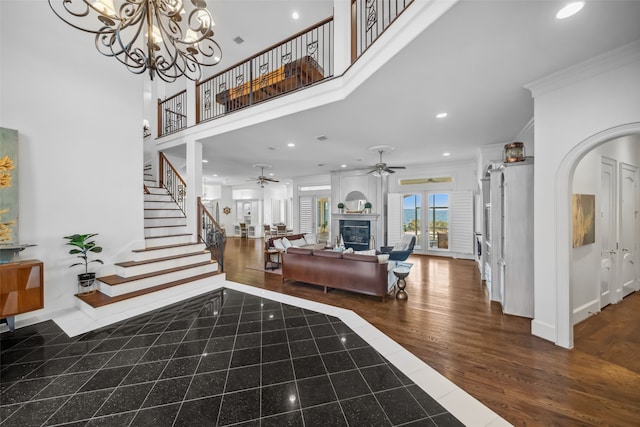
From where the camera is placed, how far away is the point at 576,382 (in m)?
2.19

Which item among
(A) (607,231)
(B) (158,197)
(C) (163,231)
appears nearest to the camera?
(A) (607,231)

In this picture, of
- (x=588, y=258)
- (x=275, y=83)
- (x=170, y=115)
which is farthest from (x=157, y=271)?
(x=588, y=258)

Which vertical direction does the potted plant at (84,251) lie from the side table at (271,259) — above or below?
above

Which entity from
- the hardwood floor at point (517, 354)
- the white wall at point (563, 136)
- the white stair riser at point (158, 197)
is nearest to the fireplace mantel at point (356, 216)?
the hardwood floor at point (517, 354)

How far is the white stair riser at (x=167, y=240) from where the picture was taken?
483cm

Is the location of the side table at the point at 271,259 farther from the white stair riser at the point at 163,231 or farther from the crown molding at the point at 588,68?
the crown molding at the point at 588,68

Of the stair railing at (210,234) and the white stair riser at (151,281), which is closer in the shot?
the white stair riser at (151,281)

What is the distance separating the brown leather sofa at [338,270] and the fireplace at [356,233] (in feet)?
14.3

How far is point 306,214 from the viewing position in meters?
10.8

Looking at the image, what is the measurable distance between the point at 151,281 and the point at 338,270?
3.15 metres

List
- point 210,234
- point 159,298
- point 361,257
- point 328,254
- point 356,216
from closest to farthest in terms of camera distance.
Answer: point 159,298
point 361,257
point 328,254
point 210,234
point 356,216

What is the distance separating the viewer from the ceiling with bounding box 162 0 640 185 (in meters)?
1.98

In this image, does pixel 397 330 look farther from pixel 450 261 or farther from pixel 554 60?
pixel 450 261

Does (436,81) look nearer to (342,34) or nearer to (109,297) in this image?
(342,34)
